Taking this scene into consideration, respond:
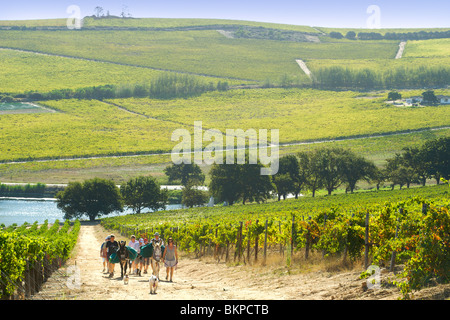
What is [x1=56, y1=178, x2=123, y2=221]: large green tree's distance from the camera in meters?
97.6

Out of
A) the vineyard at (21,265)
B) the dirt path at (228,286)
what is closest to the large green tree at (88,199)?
the dirt path at (228,286)

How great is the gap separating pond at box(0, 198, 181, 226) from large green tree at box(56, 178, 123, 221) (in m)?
2.99

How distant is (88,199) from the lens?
98.8m

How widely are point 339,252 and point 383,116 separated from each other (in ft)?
578

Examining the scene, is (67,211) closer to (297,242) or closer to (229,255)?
(229,255)

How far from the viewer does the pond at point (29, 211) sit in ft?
318

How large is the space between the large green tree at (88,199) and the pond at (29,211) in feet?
9.82

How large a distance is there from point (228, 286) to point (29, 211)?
93.8 meters

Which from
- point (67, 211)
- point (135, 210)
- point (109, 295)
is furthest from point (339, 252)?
point (135, 210)

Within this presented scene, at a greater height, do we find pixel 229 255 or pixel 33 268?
pixel 33 268

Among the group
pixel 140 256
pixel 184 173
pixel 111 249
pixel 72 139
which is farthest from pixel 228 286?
pixel 72 139

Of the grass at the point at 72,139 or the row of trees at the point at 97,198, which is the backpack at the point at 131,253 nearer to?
the row of trees at the point at 97,198

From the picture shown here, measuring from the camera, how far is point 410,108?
196375 millimetres

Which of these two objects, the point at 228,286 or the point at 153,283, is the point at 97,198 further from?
the point at 153,283
